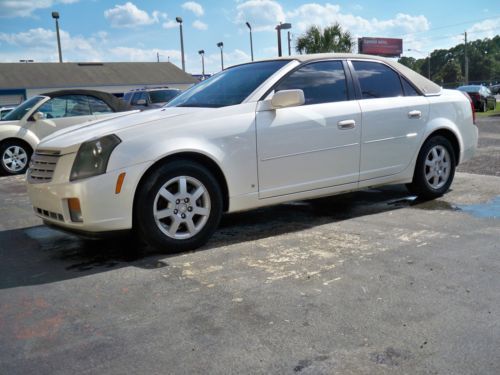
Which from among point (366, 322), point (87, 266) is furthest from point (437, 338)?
point (87, 266)

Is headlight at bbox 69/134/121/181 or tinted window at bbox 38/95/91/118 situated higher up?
tinted window at bbox 38/95/91/118

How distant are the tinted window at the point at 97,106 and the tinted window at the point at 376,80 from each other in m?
6.43

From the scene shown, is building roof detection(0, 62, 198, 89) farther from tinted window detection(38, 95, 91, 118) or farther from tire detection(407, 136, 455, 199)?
tire detection(407, 136, 455, 199)

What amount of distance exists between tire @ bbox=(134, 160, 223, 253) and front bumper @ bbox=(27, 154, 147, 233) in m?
0.11

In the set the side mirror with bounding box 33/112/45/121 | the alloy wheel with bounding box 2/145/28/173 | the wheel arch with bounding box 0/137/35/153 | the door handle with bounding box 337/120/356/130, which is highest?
the side mirror with bounding box 33/112/45/121

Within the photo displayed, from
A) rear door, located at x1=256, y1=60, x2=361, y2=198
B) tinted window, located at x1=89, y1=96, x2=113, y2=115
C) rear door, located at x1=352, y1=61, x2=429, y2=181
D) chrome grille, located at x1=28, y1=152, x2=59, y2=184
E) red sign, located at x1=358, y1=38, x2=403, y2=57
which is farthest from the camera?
red sign, located at x1=358, y1=38, x2=403, y2=57

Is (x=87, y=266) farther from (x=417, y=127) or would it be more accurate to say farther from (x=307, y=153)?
(x=417, y=127)

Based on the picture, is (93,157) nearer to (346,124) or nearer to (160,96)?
(346,124)

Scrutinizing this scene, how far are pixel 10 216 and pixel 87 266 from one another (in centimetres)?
278

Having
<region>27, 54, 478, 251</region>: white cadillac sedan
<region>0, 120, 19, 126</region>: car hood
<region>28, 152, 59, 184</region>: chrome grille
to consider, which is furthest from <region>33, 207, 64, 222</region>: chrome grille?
<region>0, 120, 19, 126</region>: car hood

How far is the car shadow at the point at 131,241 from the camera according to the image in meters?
4.16

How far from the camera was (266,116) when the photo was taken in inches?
188

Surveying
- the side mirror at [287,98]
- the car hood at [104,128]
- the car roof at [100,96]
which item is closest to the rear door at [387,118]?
the side mirror at [287,98]

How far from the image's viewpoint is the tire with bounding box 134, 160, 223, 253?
4.25 m
